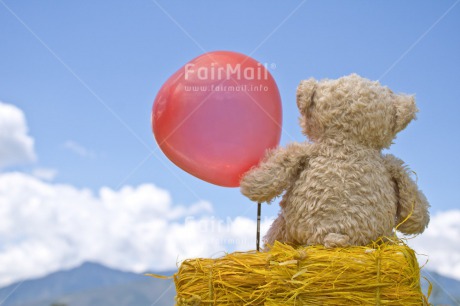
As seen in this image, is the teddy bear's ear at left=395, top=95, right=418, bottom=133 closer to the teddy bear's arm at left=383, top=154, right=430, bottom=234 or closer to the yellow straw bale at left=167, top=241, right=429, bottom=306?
the teddy bear's arm at left=383, top=154, right=430, bottom=234

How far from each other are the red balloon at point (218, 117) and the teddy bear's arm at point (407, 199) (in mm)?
400

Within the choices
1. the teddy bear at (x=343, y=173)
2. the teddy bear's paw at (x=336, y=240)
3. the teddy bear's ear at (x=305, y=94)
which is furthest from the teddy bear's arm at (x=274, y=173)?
the teddy bear's paw at (x=336, y=240)

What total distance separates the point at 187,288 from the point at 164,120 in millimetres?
582

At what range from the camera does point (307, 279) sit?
60.9 inches

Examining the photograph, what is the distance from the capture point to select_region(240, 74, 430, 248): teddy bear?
71.4 inches

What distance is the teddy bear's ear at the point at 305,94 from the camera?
191 centimetres

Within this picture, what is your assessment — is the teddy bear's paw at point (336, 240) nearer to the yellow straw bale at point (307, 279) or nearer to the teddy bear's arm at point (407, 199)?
the yellow straw bale at point (307, 279)

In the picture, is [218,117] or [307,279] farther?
[218,117]

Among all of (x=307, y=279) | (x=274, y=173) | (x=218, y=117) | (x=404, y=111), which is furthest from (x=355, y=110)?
(x=307, y=279)

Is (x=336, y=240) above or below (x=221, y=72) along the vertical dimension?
below

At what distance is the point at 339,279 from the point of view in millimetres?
1559

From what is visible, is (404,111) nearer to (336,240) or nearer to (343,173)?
(343,173)

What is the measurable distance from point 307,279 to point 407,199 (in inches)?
22.3

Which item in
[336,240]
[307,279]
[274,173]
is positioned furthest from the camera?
[274,173]
